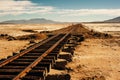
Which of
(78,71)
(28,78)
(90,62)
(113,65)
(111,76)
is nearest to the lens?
(28,78)

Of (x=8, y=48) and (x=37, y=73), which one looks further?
(x=8, y=48)

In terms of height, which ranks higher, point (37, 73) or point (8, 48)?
point (37, 73)

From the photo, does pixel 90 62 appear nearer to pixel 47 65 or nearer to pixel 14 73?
pixel 47 65

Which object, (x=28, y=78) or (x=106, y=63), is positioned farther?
(x=106, y=63)

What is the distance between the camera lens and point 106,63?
36.7 feet

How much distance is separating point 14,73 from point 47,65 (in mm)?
1470

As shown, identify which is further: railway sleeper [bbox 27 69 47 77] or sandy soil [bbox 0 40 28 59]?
sandy soil [bbox 0 40 28 59]

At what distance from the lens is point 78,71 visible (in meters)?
9.29

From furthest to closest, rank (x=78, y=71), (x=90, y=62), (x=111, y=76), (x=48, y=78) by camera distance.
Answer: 1. (x=90, y=62)
2. (x=78, y=71)
3. (x=111, y=76)
4. (x=48, y=78)

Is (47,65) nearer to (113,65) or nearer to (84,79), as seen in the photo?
(84,79)

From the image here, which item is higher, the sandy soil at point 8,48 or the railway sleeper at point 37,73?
the railway sleeper at point 37,73

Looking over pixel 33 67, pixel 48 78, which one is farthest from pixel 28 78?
pixel 33 67

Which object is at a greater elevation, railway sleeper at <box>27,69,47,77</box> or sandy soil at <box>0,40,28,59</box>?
railway sleeper at <box>27,69,47,77</box>

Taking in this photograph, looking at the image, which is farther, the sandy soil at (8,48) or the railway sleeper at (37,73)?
the sandy soil at (8,48)
